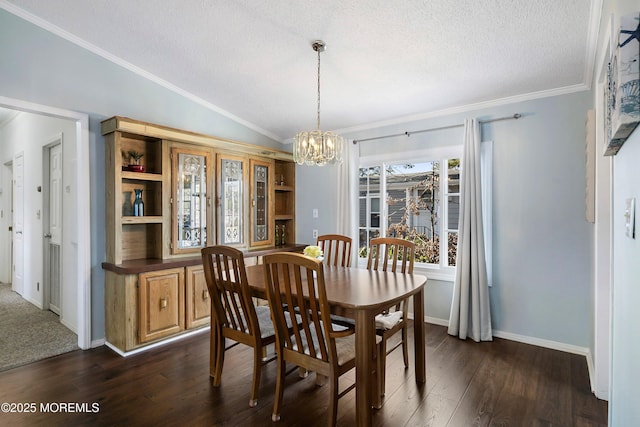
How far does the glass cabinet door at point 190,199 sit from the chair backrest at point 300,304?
1864 mm

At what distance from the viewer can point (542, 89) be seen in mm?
3068

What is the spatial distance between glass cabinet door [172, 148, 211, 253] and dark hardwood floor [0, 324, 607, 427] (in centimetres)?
112

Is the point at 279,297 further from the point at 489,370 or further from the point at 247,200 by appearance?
the point at 247,200

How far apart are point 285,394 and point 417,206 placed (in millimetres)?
2467

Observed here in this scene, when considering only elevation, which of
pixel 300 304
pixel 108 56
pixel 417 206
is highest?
pixel 108 56

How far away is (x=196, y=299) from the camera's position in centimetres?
349

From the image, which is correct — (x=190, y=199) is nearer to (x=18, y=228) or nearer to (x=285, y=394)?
(x=285, y=394)

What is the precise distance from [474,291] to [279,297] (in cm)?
217

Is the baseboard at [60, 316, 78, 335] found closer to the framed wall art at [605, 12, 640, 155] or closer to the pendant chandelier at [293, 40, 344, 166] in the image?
the pendant chandelier at [293, 40, 344, 166]

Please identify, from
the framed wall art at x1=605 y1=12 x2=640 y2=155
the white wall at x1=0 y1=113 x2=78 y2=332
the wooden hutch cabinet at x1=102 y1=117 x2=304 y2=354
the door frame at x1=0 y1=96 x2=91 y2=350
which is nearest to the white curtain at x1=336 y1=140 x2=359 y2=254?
the wooden hutch cabinet at x1=102 y1=117 x2=304 y2=354

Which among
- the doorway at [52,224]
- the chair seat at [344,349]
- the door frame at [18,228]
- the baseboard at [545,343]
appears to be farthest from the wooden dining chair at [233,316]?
the door frame at [18,228]

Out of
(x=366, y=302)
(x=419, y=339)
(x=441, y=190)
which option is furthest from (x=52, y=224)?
(x=441, y=190)

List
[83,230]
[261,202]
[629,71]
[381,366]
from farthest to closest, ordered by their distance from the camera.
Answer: [261,202] < [83,230] < [381,366] < [629,71]

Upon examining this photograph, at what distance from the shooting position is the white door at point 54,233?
384 centimetres
